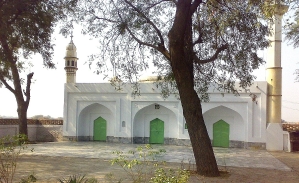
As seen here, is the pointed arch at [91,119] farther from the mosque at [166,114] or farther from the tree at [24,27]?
the tree at [24,27]

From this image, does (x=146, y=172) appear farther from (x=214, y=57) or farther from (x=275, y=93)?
(x=275, y=93)

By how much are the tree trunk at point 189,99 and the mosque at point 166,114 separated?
29.3ft

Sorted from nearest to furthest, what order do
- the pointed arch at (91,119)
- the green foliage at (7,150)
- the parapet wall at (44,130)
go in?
the green foliage at (7,150) < the pointed arch at (91,119) < the parapet wall at (44,130)

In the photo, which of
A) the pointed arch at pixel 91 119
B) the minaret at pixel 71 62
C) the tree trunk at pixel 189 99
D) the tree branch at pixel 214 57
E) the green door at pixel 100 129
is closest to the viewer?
the tree trunk at pixel 189 99

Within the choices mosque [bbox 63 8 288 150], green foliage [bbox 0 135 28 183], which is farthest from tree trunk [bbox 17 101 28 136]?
green foliage [bbox 0 135 28 183]

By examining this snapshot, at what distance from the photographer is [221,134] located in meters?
18.5

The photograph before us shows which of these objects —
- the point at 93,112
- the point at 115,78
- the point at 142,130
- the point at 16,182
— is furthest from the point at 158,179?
the point at 93,112

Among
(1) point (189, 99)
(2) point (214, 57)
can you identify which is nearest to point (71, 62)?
(2) point (214, 57)

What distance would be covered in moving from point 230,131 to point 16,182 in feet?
44.5

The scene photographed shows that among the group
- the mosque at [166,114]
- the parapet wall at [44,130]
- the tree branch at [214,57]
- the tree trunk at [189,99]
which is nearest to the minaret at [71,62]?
the mosque at [166,114]

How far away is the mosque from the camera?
1720cm

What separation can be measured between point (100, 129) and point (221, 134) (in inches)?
298

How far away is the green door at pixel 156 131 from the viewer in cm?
1945

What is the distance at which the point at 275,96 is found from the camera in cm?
1725
